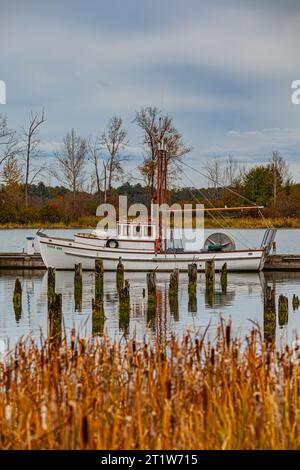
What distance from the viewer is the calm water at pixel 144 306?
66.9ft

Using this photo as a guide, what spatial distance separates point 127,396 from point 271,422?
5.65ft

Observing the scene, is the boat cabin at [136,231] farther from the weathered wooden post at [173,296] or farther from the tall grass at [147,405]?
the tall grass at [147,405]

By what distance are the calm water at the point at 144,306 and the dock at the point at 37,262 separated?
582 mm

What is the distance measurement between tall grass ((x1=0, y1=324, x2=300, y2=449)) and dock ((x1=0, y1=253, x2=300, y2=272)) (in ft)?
92.2

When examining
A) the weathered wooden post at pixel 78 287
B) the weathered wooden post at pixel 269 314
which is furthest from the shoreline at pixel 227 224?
the weathered wooden post at pixel 269 314

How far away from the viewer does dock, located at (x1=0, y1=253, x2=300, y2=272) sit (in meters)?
37.4

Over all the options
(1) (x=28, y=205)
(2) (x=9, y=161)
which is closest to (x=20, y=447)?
(1) (x=28, y=205)

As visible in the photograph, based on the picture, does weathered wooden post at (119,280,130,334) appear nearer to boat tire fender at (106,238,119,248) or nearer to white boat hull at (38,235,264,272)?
white boat hull at (38,235,264,272)

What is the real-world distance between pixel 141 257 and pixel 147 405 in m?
29.2

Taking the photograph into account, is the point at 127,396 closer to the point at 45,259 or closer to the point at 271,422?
the point at 271,422

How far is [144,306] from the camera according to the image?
25.6 metres

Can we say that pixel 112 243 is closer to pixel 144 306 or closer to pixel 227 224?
pixel 144 306

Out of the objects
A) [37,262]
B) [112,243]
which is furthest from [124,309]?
[37,262]

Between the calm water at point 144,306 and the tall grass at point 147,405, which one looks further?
the calm water at point 144,306
